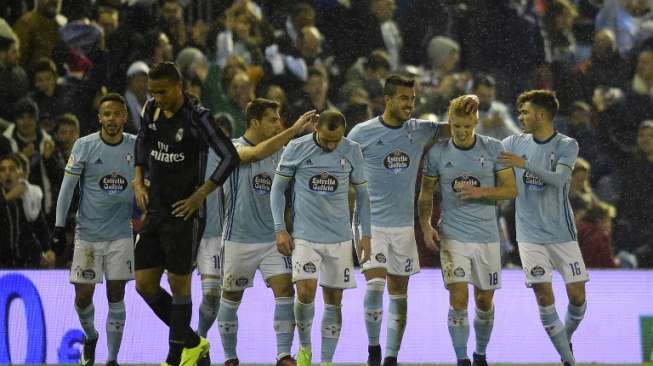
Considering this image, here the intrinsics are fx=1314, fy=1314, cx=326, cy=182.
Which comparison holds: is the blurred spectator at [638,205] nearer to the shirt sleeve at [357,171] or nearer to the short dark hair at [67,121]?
the shirt sleeve at [357,171]

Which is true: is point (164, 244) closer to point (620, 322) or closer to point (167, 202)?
point (167, 202)

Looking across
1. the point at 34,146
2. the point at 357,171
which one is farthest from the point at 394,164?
the point at 34,146

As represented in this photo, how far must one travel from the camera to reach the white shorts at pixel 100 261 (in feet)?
33.0

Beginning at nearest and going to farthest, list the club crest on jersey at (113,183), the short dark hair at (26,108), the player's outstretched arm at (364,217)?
the player's outstretched arm at (364,217), the club crest on jersey at (113,183), the short dark hair at (26,108)

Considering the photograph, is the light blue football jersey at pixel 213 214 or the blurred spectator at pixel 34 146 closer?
the light blue football jersey at pixel 213 214

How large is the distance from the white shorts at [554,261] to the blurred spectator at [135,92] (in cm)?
497

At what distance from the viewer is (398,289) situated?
391 inches

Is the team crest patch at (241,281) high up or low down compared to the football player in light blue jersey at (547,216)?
down

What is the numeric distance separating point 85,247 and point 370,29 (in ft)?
17.6

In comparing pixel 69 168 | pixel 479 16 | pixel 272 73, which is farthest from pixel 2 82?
pixel 479 16

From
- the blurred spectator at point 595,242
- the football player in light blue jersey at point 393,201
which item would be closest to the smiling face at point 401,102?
the football player in light blue jersey at point 393,201

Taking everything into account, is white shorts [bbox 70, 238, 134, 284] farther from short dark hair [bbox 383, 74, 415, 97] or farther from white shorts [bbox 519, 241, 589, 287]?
white shorts [bbox 519, 241, 589, 287]

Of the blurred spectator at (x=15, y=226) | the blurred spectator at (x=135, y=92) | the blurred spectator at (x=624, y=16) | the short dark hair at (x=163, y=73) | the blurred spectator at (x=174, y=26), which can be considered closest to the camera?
the short dark hair at (x=163, y=73)

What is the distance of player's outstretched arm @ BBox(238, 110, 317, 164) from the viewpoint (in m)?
9.07
